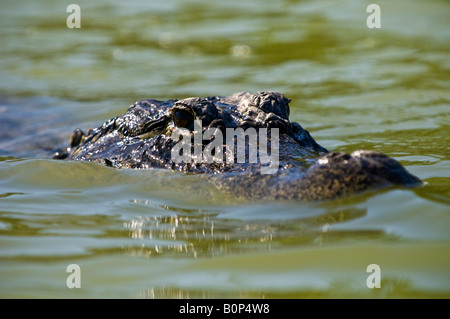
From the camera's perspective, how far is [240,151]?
4.11 m

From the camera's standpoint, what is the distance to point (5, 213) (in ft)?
12.7

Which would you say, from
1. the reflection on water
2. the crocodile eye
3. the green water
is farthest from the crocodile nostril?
the reflection on water

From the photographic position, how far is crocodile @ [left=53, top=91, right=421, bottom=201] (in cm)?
347

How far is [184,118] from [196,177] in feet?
1.92

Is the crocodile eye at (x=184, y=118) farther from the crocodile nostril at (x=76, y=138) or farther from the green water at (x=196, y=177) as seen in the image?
the crocodile nostril at (x=76, y=138)

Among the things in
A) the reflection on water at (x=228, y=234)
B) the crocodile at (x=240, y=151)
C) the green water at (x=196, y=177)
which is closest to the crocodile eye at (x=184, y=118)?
the crocodile at (x=240, y=151)

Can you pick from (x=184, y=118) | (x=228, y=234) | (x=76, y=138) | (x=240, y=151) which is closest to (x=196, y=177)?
(x=240, y=151)

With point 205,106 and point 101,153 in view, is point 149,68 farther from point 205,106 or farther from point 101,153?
point 205,106

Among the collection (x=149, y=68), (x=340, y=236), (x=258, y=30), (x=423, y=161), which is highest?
(x=258, y=30)

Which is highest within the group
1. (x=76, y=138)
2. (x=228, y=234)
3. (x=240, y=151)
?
(x=76, y=138)

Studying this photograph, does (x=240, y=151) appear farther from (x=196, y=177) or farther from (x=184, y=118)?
(x=184, y=118)

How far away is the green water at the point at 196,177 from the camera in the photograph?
2863 mm
